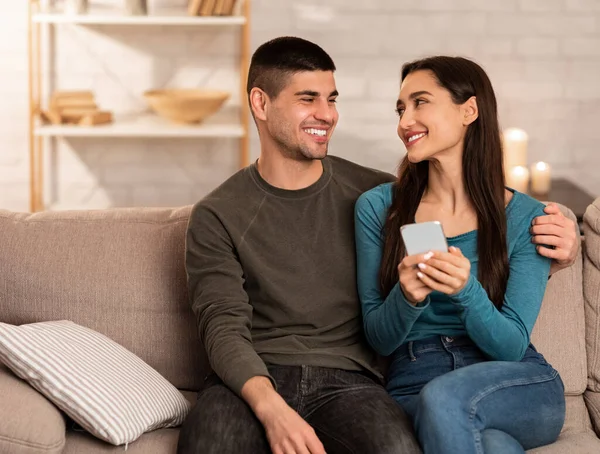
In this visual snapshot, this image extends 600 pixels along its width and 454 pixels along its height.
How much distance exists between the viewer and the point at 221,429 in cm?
193

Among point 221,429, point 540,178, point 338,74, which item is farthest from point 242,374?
point 338,74

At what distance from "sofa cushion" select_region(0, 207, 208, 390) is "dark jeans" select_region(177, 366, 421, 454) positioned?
0.77ft

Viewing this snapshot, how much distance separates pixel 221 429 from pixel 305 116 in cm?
79

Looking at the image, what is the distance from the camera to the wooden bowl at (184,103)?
392cm

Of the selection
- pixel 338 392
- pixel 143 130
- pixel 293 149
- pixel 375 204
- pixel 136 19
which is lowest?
pixel 338 392

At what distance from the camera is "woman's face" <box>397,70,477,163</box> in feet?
7.22

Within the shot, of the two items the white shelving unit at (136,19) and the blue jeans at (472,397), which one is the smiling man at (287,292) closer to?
the blue jeans at (472,397)

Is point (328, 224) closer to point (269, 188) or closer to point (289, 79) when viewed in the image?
point (269, 188)

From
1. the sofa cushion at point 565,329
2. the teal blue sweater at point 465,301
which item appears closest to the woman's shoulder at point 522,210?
the teal blue sweater at point 465,301

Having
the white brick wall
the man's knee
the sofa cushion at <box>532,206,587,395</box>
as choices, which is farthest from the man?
the white brick wall

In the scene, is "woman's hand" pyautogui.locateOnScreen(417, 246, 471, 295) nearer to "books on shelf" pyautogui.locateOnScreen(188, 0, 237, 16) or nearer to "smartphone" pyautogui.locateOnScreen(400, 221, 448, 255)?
"smartphone" pyautogui.locateOnScreen(400, 221, 448, 255)

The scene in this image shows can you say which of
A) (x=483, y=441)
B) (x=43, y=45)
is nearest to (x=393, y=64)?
(x=43, y=45)

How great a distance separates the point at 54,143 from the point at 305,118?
229 centimetres

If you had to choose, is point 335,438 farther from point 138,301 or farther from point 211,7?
point 211,7
